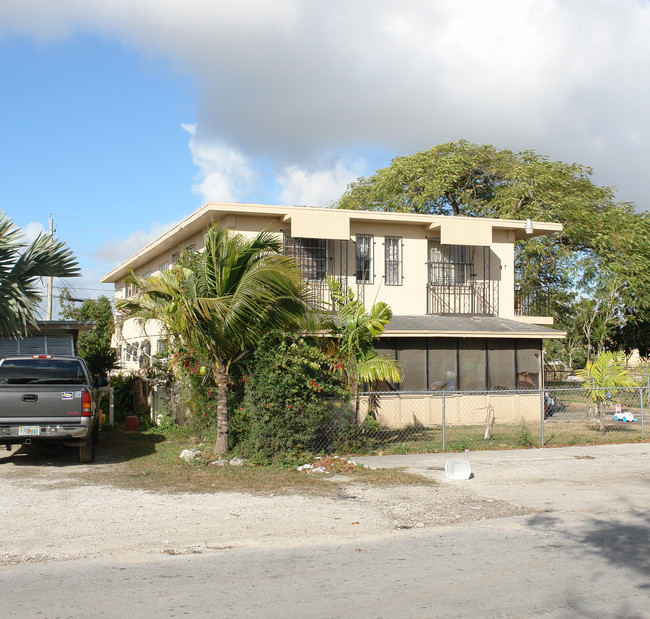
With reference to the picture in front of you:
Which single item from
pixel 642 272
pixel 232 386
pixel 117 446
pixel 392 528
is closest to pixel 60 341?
pixel 117 446

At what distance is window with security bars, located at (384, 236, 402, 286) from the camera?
62.5ft

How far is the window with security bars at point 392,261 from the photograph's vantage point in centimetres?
1905

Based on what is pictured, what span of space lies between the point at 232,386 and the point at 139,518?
435 centimetres

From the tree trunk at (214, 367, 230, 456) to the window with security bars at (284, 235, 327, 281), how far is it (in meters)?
6.47

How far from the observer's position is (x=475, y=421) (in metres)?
18.8

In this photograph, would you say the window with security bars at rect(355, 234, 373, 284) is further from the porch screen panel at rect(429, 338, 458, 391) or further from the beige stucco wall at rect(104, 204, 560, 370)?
the porch screen panel at rect(429, 338, 458, 391)

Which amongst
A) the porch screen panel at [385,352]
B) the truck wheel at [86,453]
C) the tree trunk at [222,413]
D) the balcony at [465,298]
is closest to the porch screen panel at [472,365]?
the balcony at [465,298]

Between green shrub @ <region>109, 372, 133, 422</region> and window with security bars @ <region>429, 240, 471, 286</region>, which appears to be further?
green shrub @ <region>109, 372, 133, 422</region>

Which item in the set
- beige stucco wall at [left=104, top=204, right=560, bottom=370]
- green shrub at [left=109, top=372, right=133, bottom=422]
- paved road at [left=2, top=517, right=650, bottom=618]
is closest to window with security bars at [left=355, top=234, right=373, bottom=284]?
beige stucco wall at [left=104, top=204, right=560, bottom=370]

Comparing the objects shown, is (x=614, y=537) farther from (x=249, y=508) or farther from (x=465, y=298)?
(x=465, y=298)

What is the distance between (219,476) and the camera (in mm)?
10750

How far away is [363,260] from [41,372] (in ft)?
30.5

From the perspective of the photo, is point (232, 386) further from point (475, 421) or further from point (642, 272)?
point (642, 272)

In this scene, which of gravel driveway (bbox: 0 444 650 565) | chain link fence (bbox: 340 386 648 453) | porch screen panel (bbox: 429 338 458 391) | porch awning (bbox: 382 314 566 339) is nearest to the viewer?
gravel driveway (bbox: 0 444 650 565)
